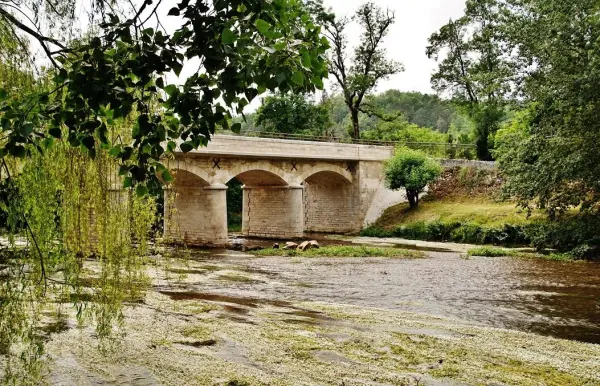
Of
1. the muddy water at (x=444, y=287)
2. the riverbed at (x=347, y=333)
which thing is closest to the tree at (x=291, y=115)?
the muddy water at (x=444, y=287)

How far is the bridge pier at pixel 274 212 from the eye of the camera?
2746 cm

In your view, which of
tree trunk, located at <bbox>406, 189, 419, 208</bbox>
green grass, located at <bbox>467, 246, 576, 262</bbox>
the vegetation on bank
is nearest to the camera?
green grass, located at <bbox>467, 246, 576, 262</bbox>

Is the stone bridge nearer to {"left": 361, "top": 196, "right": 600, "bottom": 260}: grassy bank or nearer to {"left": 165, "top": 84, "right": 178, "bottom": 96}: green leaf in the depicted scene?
{"left": 361, "top": 196, "right": 600, "bottom": 260}: grassy bank

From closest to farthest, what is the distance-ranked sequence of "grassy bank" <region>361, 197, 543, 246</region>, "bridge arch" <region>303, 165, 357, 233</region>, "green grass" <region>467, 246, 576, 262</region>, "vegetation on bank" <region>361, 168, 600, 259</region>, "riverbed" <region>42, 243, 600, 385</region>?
"riverbed" <region>42, 243, 600, 385</region>
"green grass" <region>467, 246, 576, 262</region>
"vegetation on bank" <region>361, 168, 600, 259</region>
"grassy bank" <region>361, 197, 543, 246</region>
"bridge arch" <region>303, 165, 357, 233</region>

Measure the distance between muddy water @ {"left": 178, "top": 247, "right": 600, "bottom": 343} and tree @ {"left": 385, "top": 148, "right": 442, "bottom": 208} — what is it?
9.89 meters

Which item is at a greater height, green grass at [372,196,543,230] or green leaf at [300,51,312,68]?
green leaf at [300,51,312,68]

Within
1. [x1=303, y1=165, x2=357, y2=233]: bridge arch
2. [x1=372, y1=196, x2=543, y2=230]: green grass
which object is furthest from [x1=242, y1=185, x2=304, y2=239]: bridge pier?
[x1=372, y1=196, x2=543, y2=230]: green grass

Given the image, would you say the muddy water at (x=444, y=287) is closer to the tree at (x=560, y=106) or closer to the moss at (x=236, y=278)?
the moss at (x=236, y=278)

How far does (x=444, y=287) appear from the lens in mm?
12695

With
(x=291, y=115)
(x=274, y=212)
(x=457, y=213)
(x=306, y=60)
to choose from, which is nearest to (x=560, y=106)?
(x=457, y=213)

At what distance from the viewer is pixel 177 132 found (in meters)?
3.52

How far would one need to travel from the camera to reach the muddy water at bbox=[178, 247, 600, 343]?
952 cm

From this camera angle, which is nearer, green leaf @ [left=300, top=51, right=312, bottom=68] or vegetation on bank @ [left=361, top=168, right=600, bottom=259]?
green leaf @ [left=300, top=51, right=312, bottom=68]

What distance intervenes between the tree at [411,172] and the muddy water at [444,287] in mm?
9893
